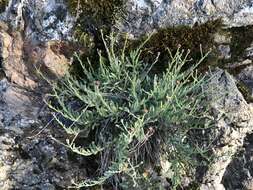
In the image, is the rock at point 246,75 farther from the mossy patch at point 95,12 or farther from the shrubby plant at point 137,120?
the mossy patch at point 95,12

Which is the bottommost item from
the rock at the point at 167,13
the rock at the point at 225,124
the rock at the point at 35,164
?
the rock at the point at 225,124

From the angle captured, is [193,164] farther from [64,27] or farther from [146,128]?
[64,27]

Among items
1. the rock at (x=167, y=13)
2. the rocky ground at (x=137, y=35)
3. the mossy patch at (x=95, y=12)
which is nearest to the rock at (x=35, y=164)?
the rocky ground at (x=137, y=35)

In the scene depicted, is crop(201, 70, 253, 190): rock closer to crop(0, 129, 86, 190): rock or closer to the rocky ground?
the rocky ground

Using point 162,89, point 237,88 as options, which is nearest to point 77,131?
point 162,89

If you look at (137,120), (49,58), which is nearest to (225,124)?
(137,120)

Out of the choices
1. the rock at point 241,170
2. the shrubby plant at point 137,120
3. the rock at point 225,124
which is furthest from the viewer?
the rock at point 241,170

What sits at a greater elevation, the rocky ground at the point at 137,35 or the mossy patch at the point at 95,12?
the mossy patch at the point at 95,12
